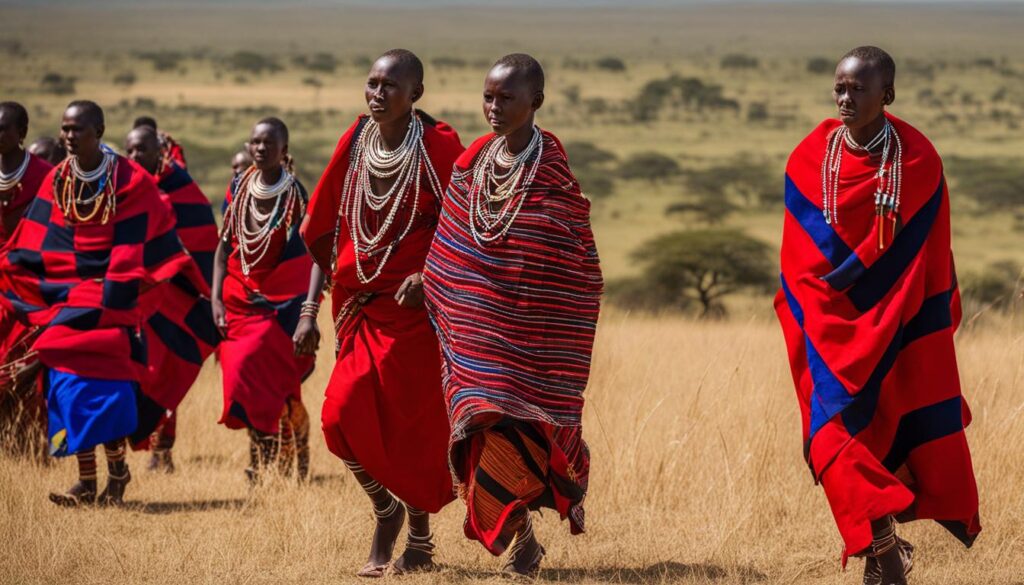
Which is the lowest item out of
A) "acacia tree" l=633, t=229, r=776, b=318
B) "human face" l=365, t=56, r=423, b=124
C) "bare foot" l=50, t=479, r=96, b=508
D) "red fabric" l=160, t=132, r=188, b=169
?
"bare foot" l=50, t=479, r=96, b=508

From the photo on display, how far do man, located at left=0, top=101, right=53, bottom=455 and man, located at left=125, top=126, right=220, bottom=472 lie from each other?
65cm

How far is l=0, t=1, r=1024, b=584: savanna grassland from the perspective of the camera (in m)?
6.86

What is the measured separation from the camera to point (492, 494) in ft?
19.8

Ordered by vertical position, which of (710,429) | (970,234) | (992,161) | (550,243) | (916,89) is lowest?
(710,429)

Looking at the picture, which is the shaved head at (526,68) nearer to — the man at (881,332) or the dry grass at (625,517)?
the man at (881,332)

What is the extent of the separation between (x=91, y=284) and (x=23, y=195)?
0.98 metres

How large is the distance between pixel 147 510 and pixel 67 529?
Answer: 0.95 meters

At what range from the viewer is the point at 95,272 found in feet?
26.8

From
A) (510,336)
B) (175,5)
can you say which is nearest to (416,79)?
(510,336)

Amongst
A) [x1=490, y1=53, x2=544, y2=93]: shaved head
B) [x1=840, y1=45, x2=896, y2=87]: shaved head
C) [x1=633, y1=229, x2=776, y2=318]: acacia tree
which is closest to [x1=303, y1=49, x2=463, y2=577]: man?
[x1=490, y1=53, x2=544, y2=93]: shaved head

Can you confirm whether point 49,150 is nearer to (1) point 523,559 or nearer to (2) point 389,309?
(2) point 389,309

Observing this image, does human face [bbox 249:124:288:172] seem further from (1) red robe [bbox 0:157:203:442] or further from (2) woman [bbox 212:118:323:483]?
(1) red robe [bbox 0:157:203:442]

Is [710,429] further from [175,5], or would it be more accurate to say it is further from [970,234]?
[175,5]

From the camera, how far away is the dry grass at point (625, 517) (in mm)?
6586
